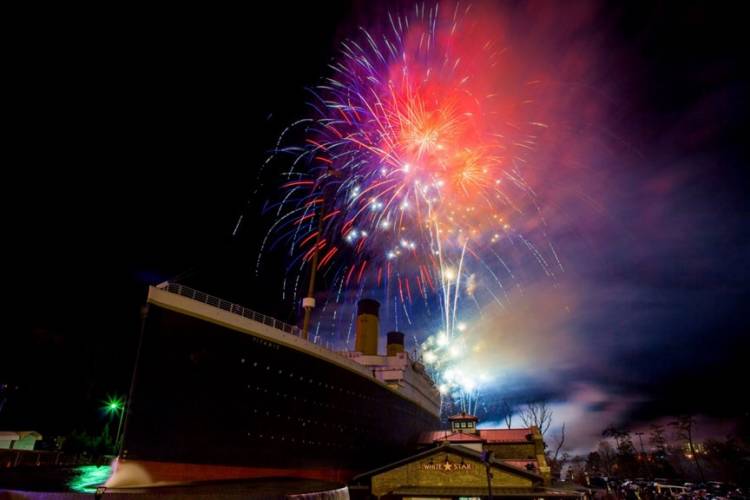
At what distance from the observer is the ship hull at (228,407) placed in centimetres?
1358

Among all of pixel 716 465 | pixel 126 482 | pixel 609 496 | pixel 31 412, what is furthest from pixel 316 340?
pixel 716 465

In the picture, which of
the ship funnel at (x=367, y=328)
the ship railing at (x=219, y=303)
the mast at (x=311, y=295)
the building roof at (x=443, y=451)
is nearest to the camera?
the ship railing at (x=219, y=303)

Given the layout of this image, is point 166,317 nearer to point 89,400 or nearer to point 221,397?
point 221,397

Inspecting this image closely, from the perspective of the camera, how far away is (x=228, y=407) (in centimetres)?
1548

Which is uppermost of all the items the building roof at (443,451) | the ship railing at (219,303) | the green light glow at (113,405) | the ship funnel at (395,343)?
the ship funnel at (395,343)

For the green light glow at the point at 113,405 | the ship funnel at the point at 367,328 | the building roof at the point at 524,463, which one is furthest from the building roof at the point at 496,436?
the green light glow at the point at 113,405

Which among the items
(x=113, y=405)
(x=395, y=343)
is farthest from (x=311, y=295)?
(x=113, y=405)

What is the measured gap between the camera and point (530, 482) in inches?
691

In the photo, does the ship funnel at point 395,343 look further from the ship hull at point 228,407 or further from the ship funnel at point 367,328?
the ship hull at point 228,407

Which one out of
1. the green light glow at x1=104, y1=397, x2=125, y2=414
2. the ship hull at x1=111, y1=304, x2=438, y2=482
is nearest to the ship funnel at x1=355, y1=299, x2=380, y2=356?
the ship hull at x1=111, y1=304, x2=438, y2=482

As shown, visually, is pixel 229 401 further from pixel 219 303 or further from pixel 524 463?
pixel 524 463

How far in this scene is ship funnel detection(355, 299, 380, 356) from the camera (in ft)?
107

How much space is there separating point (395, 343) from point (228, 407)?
24275 mm

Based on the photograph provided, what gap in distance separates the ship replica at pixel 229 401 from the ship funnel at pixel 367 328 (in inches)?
353
